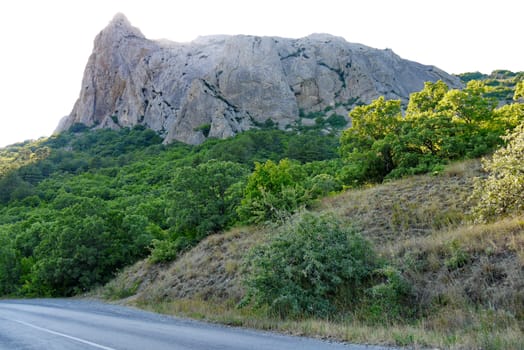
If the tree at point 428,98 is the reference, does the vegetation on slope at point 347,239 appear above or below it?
below

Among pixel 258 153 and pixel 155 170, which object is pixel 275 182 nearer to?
pixel 258 153

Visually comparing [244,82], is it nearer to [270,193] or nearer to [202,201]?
[202,201]

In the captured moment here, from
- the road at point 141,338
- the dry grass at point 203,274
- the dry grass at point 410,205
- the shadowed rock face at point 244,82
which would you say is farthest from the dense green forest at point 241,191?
the shadowed rock face at point 244,82

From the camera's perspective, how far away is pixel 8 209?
74188 millimetres

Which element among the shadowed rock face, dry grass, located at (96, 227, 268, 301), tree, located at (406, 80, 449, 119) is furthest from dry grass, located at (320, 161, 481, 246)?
the shadowed rock face

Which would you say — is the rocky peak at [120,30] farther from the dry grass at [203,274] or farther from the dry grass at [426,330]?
the dry grass at [426,330]

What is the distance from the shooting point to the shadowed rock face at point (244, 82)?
4099 inches

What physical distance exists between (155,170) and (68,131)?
8135cm

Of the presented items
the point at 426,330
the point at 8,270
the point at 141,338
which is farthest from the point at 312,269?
the point at 8,270

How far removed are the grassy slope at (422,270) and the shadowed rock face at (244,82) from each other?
7721 cm

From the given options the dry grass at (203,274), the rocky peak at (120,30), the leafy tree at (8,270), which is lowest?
the leafy tree at (8,270)

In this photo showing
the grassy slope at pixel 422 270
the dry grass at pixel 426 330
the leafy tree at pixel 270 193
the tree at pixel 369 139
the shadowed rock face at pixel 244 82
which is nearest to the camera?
the dry grass at pixel 426 330

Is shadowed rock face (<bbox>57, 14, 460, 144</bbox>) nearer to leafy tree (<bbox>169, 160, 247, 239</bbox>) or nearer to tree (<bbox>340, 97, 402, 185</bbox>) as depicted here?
Answer: leafy tree (<bbox>169, 160, 247, 239</bbox>)

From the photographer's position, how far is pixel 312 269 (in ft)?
37.7
